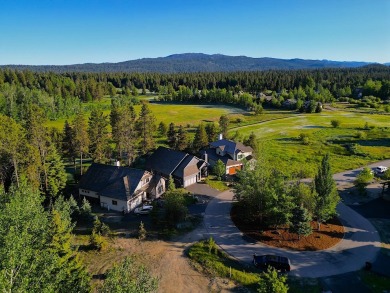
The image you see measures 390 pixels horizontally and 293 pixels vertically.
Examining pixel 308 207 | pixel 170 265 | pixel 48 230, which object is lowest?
pixel 170 265

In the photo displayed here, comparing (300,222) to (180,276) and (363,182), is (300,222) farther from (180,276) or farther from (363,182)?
(363,182)

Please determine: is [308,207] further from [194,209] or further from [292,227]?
[194,209]

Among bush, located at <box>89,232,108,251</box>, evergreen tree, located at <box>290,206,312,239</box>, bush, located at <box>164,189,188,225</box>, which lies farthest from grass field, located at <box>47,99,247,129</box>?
bush, located at <box>89,232,108,251</box>

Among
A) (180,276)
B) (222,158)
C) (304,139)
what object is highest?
(222,158)

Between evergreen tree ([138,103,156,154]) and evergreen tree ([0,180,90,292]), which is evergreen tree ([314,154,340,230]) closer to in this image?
evergreen tree ([0,180,90,292])

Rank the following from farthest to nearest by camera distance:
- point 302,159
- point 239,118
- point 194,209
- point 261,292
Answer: point 239,118 < point 302,159 < point 194,209 < point 261,292

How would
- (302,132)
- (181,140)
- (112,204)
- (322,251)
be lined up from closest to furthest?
(322,251)
(112,204)
(181,140)
(302,132)

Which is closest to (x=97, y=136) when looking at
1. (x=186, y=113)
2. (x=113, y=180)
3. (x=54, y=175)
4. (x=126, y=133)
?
(x=126, y=133)

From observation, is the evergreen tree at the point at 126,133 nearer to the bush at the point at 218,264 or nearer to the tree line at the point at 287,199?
the tree line at the point at 287,199

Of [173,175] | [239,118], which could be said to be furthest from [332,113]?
[173,175]
